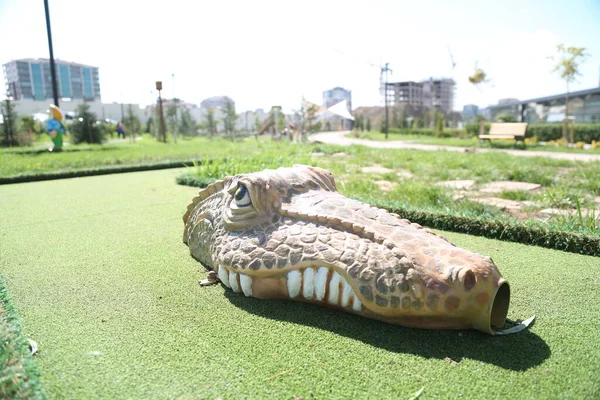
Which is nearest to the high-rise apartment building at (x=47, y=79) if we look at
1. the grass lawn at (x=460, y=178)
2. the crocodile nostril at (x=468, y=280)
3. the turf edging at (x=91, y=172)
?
the turf edging at (x=91, y=172)

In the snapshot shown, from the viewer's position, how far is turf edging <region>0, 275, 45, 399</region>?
1428 millimetres

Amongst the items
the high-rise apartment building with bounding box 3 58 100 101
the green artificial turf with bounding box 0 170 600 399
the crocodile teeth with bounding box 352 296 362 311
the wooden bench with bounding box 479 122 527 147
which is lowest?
the green artificial turf with bounding box 0 170 600 399

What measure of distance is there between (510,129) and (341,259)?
16.1 meters

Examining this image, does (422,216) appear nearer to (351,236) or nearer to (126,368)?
(351,236)

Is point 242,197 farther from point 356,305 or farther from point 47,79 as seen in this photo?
point 47,79

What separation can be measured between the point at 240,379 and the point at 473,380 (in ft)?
2.95

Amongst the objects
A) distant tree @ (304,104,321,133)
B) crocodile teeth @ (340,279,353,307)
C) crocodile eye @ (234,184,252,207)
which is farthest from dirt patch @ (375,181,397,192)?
distant tree @ (304,104,321,133)

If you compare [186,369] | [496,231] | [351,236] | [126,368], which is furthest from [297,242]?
[496,231]

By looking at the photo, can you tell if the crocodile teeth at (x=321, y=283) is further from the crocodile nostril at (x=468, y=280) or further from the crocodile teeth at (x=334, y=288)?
the crocodile nostril at (x=468, y=280)

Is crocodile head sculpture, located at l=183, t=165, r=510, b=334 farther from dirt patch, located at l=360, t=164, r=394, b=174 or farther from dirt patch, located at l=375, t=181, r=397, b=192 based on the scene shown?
dirt patch, located at l=360, t=164, r=394, b=174

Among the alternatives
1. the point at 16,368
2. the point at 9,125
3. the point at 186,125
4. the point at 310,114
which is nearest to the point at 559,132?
the point at 310,114

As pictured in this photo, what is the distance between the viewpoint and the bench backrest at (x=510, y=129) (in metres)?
15.4

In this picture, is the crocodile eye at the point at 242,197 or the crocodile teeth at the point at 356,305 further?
the crocodile eye at the point at 242,197

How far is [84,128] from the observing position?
1858 centimetres
